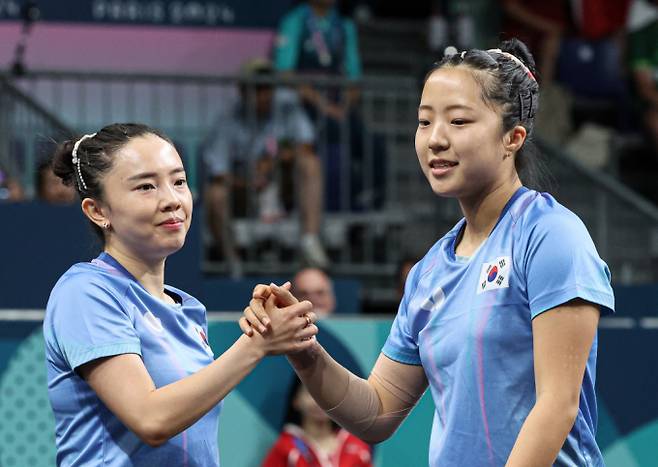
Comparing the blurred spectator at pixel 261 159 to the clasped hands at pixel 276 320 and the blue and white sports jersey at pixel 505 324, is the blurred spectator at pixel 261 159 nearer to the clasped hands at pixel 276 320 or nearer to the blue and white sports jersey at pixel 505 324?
the clasped hands at pixel 276 320

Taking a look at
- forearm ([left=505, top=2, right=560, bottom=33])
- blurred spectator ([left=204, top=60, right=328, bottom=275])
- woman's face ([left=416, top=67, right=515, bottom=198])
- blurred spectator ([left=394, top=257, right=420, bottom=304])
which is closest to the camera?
woman's face ([left=416, top=67, right=515, bottom=198])

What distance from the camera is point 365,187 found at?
8.86 meters

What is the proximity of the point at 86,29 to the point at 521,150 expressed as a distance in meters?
7.29

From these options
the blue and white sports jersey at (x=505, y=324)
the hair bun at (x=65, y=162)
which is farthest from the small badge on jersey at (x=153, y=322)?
the blue and white sports jersey at (x=505, y=324)

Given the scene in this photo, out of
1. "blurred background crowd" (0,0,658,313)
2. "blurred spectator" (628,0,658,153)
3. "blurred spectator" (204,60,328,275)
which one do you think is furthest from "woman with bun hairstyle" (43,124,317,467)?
"blurred spectator" (628,0,658,153)

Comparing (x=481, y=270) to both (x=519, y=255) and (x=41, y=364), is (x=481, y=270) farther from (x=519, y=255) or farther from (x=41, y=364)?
(x=41, y=364)

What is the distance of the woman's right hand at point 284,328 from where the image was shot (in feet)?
10.2

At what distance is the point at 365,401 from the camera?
3.39 metres

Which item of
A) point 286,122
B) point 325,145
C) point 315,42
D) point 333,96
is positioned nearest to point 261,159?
point 286,122

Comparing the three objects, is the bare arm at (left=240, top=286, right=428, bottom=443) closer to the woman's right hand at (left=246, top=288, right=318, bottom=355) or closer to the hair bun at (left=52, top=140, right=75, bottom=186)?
the woman's right hand at (left=246, top=288, right=318, bottom=355)

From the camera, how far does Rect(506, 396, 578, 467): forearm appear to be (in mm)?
2750

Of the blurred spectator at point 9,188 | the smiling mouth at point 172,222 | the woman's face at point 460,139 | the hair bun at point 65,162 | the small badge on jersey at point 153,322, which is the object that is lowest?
the blurred spectator at point 9,188

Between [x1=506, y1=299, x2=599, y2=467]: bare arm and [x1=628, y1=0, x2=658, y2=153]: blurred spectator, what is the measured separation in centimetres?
796

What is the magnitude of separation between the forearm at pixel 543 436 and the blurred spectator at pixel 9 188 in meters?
5.38
